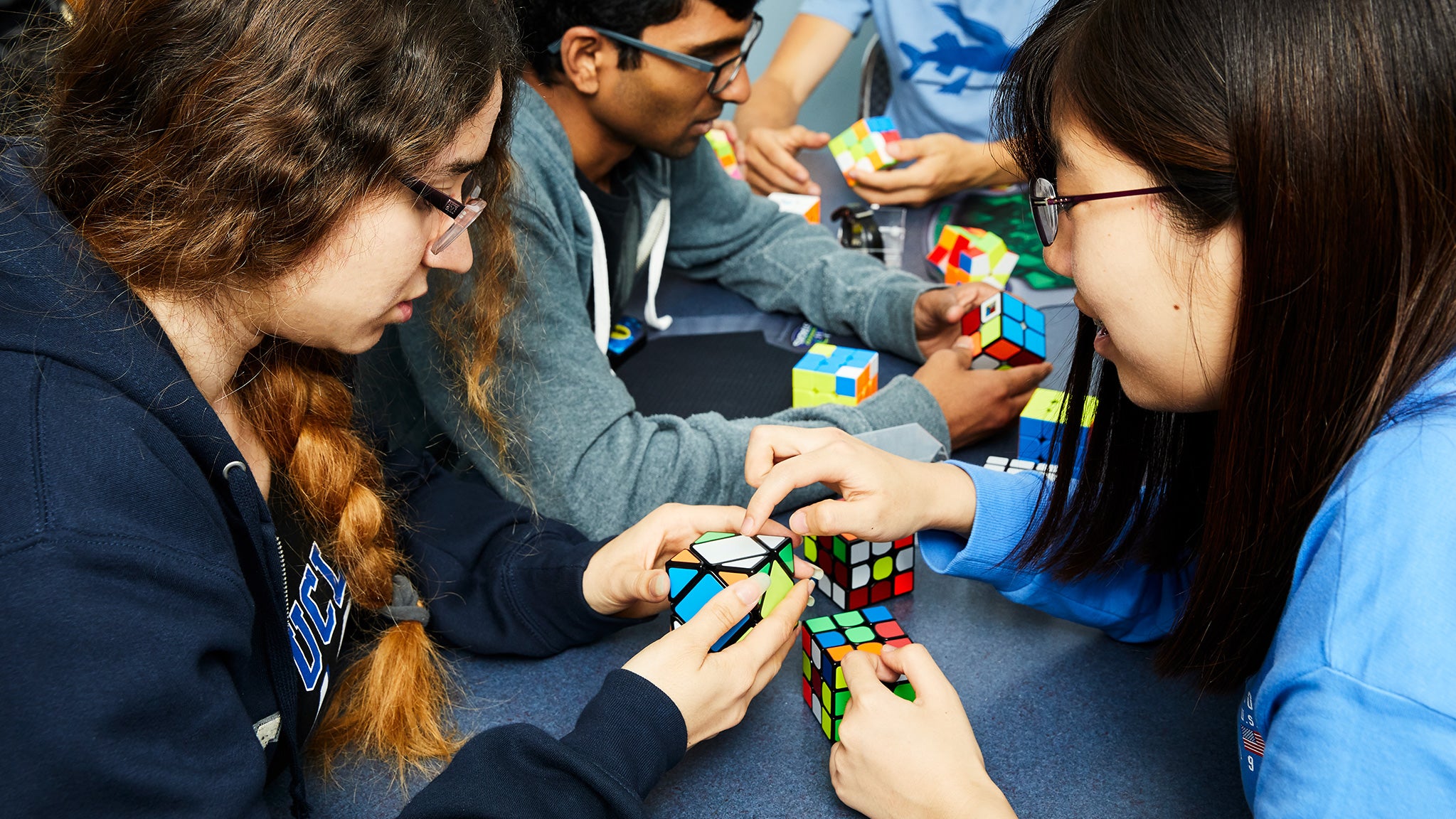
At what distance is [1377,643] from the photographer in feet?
2.14

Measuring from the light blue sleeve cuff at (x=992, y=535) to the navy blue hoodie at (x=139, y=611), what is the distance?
43cm

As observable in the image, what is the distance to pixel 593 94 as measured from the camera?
67.3 inches

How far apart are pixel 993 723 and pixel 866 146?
1618mm

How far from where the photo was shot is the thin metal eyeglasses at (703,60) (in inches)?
64.4

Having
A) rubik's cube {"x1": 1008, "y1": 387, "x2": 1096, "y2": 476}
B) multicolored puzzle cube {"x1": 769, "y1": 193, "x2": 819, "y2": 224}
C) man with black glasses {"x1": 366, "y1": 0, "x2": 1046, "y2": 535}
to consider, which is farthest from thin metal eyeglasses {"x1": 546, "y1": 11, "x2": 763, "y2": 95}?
rubik's cube {"x1": 1008, "y1": 387, "x2": 1096, "y2": 476}

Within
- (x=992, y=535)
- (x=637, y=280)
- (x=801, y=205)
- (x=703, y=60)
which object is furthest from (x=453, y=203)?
(x=801, y=205)

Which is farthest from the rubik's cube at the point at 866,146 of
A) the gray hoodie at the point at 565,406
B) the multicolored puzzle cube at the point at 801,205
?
the gray hoodie at the point at 565,406

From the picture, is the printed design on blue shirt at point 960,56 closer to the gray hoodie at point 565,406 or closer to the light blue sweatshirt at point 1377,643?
the gray hoodie at point 565,406

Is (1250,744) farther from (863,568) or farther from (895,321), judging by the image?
(895,321)

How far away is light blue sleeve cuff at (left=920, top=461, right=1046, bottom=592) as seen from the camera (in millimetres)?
1158

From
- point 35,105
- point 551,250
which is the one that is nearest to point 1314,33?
point 551,250

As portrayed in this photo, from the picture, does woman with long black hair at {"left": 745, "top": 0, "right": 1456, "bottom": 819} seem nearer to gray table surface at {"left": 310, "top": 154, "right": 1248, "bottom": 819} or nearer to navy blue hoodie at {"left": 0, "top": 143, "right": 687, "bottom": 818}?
gray table surface at {"left": 310, "top": 154, "right": 1248, "bottom": 819}

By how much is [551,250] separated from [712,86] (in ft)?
1.82

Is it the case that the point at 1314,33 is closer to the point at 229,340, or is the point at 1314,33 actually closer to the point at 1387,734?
the point at 1387,734
